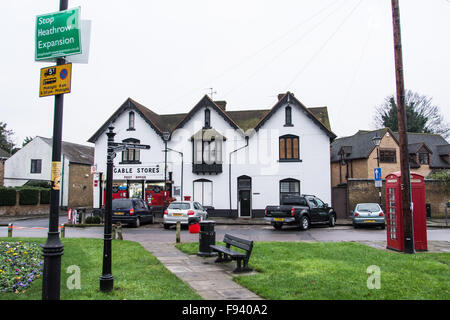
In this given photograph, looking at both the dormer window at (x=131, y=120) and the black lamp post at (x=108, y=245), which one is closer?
the black lamp post at (x=108, y=245)

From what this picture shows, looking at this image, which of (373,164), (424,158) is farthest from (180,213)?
(424,158)

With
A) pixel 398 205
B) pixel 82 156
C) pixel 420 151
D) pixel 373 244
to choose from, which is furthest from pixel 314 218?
pixel 82 156

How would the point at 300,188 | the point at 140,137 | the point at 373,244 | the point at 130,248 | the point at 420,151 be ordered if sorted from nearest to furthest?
the point at 130,248
the point at 373,244
the point at 300,188
the point at 140,137
the point at 420,151

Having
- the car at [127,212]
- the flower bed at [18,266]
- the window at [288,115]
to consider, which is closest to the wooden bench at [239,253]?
the flower bed at [18,266]

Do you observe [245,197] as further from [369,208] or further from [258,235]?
[258,235]

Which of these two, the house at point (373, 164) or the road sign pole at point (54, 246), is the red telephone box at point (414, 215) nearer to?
the road sign pole at point (54, 246)

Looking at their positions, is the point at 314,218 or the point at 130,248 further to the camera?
the point at 314,218

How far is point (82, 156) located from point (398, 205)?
1545 inches

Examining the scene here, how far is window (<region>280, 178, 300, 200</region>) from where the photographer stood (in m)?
28.2

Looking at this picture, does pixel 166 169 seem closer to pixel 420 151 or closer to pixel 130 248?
pixel 130 248

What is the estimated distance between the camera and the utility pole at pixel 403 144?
38.3 ft

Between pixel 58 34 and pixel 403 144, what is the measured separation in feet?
35.4

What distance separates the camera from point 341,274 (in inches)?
315

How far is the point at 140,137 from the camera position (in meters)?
30.8
